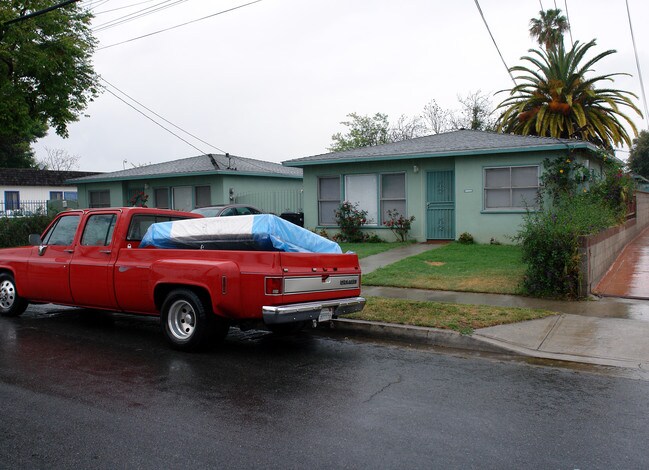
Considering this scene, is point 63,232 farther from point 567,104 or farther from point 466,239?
point 567,104

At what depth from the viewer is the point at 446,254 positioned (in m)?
14.6

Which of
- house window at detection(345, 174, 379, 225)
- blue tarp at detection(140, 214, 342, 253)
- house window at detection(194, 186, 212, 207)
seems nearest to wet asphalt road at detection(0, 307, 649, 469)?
blue tarp at detection(140, 214, 342, 253)

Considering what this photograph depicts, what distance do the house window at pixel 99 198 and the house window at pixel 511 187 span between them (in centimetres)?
1848

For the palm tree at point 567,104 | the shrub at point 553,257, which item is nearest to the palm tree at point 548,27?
the palm tree at point 567,104

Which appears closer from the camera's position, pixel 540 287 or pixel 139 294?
pixel 139 294

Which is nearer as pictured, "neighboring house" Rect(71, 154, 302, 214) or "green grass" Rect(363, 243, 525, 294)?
"green grass" Rect(363, 243, 525, 294)

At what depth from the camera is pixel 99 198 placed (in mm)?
27922

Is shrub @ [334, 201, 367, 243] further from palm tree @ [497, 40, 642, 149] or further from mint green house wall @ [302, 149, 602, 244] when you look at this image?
palm tree @ [497, 40, 642, 149]

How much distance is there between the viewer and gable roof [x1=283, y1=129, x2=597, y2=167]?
52.3 feet

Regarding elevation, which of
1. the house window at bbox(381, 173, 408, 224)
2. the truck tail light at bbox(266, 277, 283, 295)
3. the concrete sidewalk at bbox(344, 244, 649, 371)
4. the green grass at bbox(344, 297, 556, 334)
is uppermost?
the house window at bbox(381, 173, 408, 224)

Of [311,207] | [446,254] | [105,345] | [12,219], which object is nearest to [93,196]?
[12,219]

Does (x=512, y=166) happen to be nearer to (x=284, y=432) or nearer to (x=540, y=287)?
(x=540, y=287)

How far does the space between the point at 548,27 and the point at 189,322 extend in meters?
33.6

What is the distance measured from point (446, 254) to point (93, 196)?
1992 centimetres
